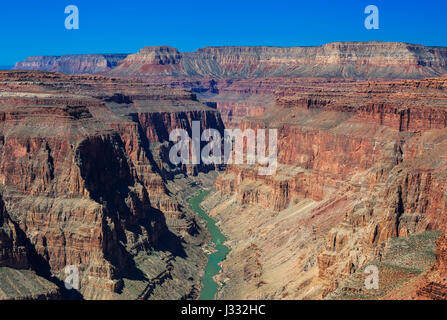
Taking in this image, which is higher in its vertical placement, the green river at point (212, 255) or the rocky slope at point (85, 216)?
the rocky slope at point (85, 216)

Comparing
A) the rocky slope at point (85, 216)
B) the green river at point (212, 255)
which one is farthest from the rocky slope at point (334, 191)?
the rocky slope at point (85, 216)

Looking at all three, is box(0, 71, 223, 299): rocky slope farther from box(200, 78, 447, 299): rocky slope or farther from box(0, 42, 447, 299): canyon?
box(200, 78, 447, 299): rocky slope

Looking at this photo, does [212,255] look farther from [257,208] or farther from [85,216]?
[85,216]

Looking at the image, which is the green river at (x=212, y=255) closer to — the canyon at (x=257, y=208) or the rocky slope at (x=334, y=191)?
the canyon at (x=257, y=208)

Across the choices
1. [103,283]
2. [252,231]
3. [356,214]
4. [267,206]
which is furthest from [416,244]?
[267,206]

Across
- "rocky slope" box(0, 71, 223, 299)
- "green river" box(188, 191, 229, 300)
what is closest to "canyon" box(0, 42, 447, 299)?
"rocky slope" box(0, 71, 223, 299)

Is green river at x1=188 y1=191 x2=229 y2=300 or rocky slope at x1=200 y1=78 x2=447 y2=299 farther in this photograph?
green river at x1=188 y1=191 x2=229 y2=300
